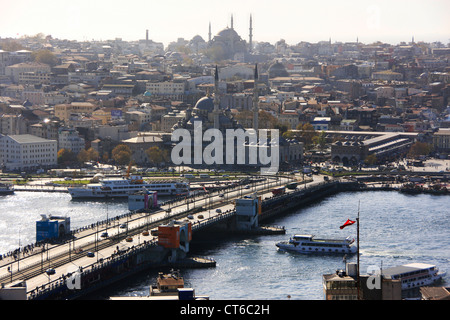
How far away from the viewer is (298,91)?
192 feet

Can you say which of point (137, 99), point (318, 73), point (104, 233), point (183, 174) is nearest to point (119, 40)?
point (318, 73)

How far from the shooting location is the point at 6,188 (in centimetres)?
3031

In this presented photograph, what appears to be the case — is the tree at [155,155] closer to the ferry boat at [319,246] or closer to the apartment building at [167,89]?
the ferry boat at [319,246]

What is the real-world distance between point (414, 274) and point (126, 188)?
13.5 m

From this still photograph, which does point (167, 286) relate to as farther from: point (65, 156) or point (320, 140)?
point (320, 140)

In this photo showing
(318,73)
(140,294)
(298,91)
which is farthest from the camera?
(318,73)

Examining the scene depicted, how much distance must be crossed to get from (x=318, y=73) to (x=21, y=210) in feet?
146

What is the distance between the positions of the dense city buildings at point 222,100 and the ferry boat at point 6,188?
12.6 ft

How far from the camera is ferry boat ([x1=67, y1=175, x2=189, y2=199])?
29.8 meters

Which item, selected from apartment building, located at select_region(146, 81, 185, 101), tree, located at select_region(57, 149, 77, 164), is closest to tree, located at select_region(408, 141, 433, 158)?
tree, located at select_region(57, 149, 77, 164)

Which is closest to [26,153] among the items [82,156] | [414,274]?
[82,156]

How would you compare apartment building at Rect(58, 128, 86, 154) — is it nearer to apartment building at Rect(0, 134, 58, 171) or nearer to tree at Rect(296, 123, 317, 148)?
apartment building at Rect(0, 134, 58, 171)

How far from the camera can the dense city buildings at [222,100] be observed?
126 feet

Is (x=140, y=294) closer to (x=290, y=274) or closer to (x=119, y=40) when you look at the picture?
(x=290, y=274)
